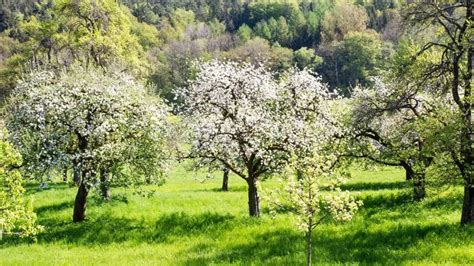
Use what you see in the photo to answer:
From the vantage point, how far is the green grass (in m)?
18.1

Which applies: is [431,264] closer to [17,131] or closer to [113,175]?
[113,175]

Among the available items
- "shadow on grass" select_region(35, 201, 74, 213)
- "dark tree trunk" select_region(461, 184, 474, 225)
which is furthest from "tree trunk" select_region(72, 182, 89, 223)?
"dark tree trunk" select_region(461, 184, 474, 225)

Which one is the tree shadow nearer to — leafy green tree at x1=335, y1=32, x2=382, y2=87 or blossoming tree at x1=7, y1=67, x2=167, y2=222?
blossoming tree at x1=7, y1=67, x2=167, y2=222

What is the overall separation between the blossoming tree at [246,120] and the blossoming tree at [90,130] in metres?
2.72

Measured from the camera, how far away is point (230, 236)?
885 inches

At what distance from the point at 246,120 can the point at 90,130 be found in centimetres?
800

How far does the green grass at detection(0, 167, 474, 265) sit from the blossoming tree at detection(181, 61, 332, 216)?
3.20 meters

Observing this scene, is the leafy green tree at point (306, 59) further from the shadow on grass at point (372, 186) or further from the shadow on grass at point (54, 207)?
the shadow on grass at point (54, 207)

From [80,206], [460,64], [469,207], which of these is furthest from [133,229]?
[460,64]

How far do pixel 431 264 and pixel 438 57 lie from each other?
1123cm

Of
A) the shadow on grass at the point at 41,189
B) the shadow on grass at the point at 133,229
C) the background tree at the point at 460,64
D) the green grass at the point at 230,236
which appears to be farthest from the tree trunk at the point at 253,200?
the shadow on grass at the point at 41,189

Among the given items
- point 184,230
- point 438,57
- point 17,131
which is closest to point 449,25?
point 438,57

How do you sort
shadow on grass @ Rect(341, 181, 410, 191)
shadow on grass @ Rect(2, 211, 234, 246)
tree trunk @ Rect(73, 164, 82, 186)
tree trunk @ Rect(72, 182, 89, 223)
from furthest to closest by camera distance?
shadow on grass @ Rect(341, 181, 410, 191) < tree trunk @ Rect(72, 182, 89, 223) < tree trunk @ Rect(73, 164, 82, 186) < shadow on grass @ Rect(2, 211, 234, 246)

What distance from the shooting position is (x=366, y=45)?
498ft
